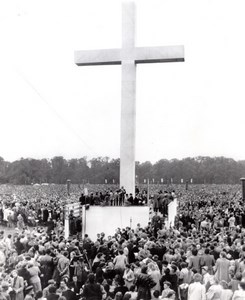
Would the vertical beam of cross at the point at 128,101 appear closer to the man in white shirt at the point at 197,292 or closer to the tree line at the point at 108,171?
the man in white shirt at the point at 197,292

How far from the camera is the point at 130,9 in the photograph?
1875cm

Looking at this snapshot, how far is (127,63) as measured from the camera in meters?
19.0

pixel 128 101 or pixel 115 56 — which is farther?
pixel 115 56

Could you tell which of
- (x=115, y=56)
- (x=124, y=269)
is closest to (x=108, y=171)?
(x=115, y=56)

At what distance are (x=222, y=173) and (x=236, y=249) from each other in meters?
116

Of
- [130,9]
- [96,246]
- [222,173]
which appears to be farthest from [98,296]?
[222,173]

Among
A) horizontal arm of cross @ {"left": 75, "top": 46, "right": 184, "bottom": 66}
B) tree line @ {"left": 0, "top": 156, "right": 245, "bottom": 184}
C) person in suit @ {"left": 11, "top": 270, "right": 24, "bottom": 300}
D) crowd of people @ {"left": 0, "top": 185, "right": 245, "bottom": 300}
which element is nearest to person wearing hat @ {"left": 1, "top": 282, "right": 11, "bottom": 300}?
crowd of people @ {"left": 0, "top": 185, "right": 245, "bottom": 300}

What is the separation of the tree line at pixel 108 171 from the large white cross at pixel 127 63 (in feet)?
270

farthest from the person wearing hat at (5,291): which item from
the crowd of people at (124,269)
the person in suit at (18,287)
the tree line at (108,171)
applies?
the tree line at (108,171)

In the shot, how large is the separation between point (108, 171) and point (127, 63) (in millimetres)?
89980

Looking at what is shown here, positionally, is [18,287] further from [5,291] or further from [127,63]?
[127,63]

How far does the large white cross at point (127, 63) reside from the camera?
61.7ft

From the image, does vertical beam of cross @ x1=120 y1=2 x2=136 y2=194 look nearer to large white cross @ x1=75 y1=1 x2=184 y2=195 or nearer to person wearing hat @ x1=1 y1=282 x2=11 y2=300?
large white cross @ x1=75 y1=1 x2=184 y2=195

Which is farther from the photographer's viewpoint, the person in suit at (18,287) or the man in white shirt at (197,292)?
the person in suit at (18,287)
